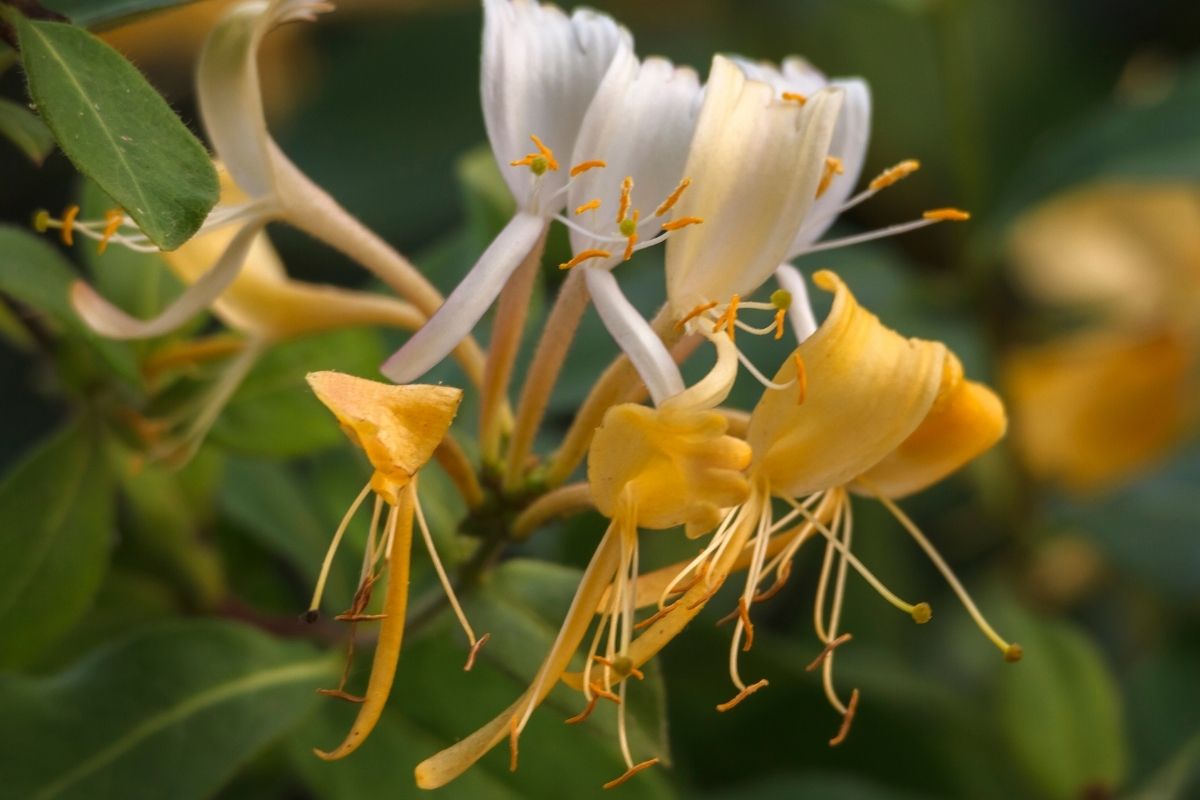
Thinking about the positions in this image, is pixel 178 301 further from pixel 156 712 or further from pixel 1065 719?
pixel 1065 719

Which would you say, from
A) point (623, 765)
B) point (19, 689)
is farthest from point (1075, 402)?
point (19, 689)

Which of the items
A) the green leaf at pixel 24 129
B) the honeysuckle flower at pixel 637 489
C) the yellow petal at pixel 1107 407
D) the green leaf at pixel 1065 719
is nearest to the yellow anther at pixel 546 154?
the honeysuckle flower at pixel 637 489

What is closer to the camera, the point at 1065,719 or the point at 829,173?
the point at 829,173

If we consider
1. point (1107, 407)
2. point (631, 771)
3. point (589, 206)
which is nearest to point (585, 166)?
point (589, 206)

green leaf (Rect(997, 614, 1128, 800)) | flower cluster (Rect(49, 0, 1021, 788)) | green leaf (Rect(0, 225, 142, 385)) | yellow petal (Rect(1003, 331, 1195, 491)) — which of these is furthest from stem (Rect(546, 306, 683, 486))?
yellow petal (Rect(1003, 331, 1195, 491))

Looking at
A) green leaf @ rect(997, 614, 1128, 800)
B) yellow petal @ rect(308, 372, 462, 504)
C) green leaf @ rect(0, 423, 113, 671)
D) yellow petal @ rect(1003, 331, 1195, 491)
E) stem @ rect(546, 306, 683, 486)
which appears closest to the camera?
Answer: yellow petal @ rect(308, 372, 462, 504)

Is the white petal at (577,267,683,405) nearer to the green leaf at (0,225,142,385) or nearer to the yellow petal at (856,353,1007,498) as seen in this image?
the yellow petal at (856,353,1007,498)
